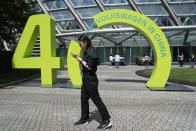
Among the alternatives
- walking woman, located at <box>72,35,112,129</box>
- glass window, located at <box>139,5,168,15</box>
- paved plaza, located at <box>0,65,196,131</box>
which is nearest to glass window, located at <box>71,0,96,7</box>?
glass window, located at <box>139,5,168,15</box>

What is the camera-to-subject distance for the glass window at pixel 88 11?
28.8 m

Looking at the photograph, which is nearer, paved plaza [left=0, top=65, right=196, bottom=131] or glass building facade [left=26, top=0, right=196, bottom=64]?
paved plaza [left=0, top=65, right=196, bottom=131]

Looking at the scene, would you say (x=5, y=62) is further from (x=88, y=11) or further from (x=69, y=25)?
(x=88, y=11)

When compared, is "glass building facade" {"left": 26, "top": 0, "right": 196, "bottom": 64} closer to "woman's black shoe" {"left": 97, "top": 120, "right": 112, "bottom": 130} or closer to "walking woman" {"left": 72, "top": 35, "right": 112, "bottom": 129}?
"walking woman" {"left": 72, "top": 35, "right": 112, "bottom": 129}

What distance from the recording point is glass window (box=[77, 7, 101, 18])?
28.8m

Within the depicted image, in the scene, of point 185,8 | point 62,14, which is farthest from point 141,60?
point 62,14

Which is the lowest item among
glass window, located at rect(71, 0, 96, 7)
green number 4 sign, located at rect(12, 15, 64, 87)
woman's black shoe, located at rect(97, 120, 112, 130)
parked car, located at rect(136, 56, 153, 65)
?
woman's black shoe, located at rect(97, 120, 112, 130)

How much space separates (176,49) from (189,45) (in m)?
1.91

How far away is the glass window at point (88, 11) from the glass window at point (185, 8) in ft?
35.8

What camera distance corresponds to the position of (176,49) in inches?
1177

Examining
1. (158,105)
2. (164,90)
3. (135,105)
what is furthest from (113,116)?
(164,90)

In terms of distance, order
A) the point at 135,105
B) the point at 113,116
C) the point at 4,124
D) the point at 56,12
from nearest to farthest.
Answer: the point at 4,124 → the point at 113,116 → the point at 135,105 → the point at 56,12

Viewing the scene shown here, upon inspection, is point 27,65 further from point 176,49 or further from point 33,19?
point 176,49

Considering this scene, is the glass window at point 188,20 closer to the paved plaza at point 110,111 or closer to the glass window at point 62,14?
the glass window at point 62,14
